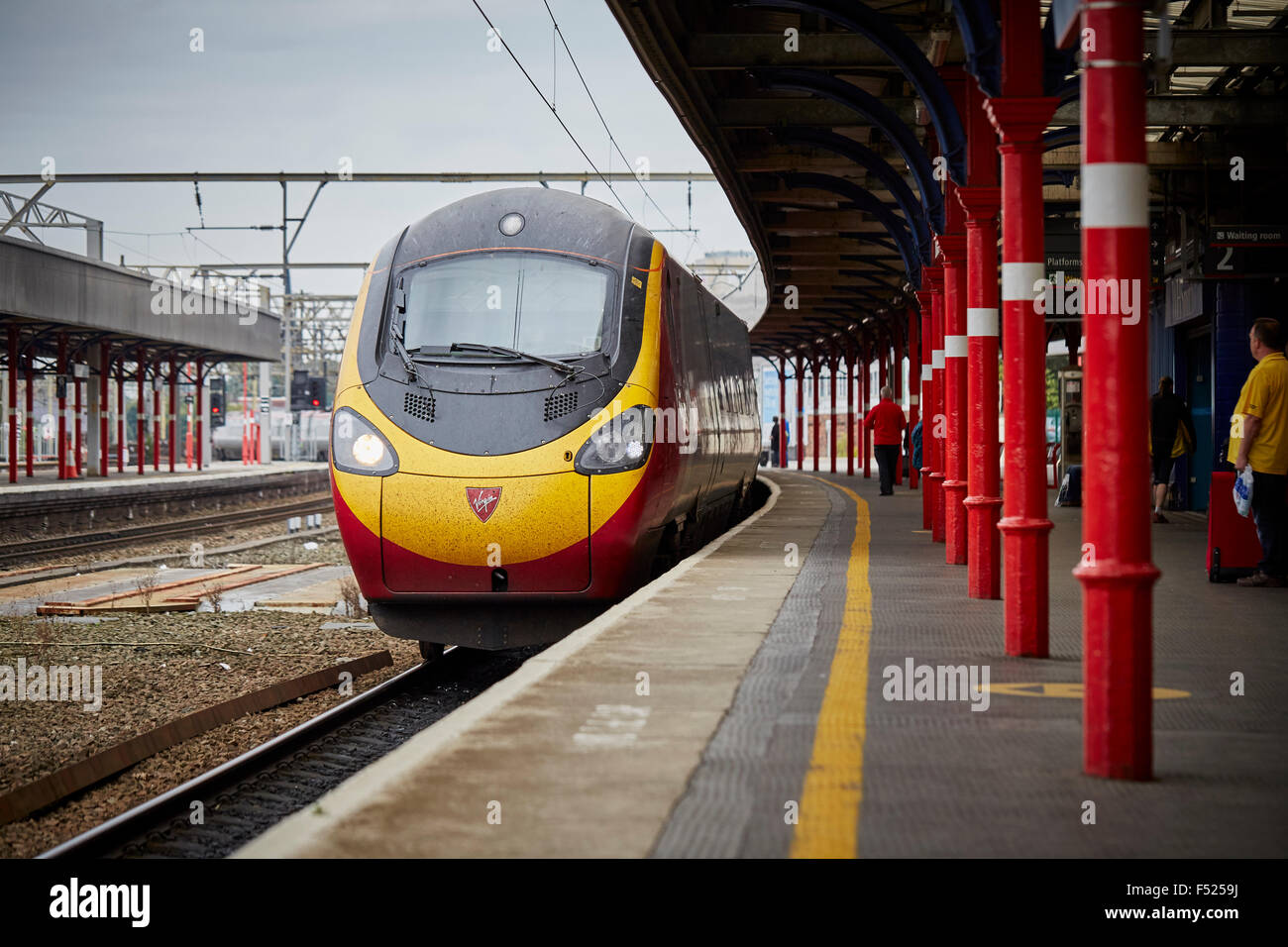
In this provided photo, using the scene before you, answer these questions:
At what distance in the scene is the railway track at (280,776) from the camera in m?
5.70

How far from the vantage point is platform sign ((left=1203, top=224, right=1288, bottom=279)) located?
13.9 metres

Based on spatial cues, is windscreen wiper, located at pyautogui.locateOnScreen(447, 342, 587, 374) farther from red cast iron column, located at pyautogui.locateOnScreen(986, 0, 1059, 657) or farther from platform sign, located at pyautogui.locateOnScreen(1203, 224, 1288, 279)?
platform sign, located at pyautogui.locateOnScreen(1203, 224, 1288, 279)

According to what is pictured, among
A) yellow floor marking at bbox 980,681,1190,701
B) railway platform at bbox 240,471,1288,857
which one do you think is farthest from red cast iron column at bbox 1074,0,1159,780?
yellow floor marking at bbox 980,681,1190,701

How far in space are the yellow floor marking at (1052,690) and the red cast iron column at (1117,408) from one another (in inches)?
52.5

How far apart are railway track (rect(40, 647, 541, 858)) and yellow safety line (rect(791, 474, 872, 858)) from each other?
8.61 feet

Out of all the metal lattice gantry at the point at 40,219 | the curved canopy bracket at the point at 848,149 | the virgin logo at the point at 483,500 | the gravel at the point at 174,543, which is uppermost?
the metal lattice gantry at the point at 40,219

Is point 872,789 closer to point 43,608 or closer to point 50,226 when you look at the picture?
point 43,608

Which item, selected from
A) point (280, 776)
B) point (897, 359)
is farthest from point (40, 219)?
point (280, 776)

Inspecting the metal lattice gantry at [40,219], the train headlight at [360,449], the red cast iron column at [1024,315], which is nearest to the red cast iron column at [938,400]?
the train headlight at [360,449]

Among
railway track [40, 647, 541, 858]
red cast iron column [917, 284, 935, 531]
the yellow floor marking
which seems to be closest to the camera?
the yellow floor marking

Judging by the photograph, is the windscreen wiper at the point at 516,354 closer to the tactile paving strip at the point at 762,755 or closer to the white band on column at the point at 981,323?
the tactile paving strip at the point at 762,755

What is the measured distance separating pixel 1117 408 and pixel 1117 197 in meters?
0.62

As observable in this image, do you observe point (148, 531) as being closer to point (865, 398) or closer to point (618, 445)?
point (618, 445)

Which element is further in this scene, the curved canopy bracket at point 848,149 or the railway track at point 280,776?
the curved canopy bracket at point 848,149
